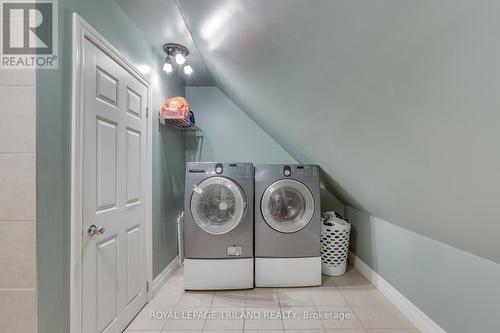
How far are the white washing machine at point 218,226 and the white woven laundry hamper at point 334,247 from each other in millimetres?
879

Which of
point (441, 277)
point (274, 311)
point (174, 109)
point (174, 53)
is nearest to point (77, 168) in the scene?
point (174, 109)

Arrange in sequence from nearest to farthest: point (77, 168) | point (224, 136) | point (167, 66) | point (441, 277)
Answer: point (77, 168) < point (441, 277) < point (167, 66) < point (224, 136)

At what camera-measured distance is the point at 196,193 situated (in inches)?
91.8

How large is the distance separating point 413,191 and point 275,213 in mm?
1338

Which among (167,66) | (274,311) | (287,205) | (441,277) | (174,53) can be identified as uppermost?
(174,53)

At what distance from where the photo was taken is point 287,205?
2539mm

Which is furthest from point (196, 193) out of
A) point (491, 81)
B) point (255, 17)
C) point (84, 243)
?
point (491, 81)

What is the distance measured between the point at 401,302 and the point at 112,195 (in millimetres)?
2416

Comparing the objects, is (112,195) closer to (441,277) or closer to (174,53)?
(174,53)

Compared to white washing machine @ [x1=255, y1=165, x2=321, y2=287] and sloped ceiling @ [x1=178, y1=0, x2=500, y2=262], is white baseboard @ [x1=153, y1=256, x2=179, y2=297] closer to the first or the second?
white washing machine @ [x1=255, y1=165, x2=321, y2=287]

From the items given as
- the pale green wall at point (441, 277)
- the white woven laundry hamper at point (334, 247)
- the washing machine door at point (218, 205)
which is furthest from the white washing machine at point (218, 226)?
the pale green wall at point (441, 277)

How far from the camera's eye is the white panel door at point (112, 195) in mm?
1389

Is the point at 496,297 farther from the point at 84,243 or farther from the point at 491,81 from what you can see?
the point at 84,243

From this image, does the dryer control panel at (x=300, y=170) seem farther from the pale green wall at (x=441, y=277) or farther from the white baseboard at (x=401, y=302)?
the white baseboard at (x=401, y=302)
